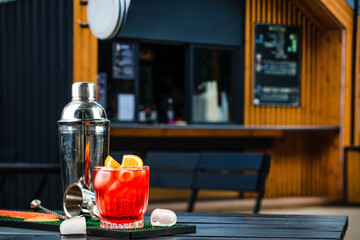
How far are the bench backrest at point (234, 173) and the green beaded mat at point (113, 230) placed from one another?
1.40 metres

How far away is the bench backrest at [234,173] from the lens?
2.64 m

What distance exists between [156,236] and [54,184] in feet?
15.7

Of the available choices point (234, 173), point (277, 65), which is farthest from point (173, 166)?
→ point (277, 65)

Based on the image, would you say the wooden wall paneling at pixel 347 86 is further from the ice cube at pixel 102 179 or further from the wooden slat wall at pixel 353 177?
the ice cube at pixel 102 179

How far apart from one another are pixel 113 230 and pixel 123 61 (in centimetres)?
523

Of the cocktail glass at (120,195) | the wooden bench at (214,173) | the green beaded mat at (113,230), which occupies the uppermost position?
the cocktail glass at (120,195)

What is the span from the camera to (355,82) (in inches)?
283

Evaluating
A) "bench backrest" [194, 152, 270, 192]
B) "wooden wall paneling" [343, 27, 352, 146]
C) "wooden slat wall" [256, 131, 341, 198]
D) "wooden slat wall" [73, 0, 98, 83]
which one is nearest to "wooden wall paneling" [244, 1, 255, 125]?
"wooden slat wall" [256, 131, 341, 198]

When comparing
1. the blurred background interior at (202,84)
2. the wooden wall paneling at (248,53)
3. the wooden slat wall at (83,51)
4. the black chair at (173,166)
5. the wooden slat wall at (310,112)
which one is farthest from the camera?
the wooden slat wall at (310,112)

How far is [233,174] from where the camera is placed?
9.13 ft

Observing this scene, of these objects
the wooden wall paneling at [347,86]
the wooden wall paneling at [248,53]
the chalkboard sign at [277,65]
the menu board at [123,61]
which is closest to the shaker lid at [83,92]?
the menu board at [123,61]

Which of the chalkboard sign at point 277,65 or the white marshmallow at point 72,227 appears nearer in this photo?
the white marshmallow at point 72,227

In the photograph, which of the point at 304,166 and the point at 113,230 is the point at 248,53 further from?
the point at 113,230

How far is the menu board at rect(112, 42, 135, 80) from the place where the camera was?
246 inches
